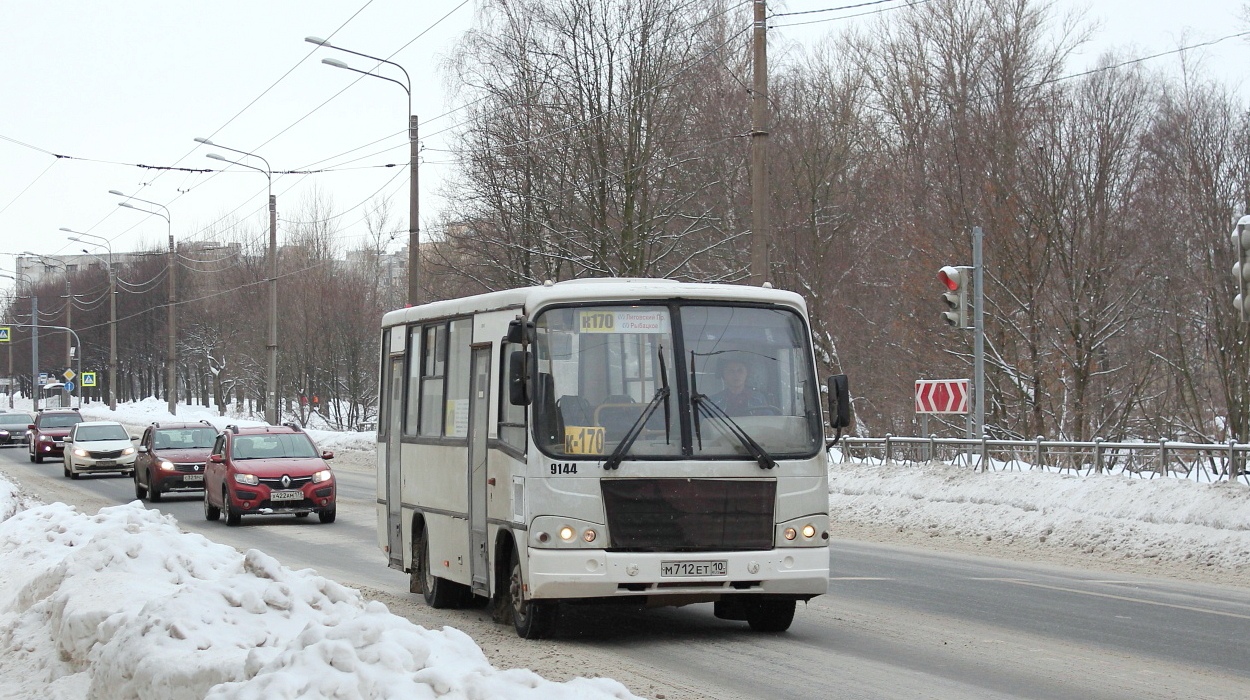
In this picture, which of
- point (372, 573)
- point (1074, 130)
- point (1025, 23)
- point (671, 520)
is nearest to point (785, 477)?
point (671, 520)

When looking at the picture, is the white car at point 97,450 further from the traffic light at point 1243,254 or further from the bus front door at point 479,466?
the traffic light at point 1243,254

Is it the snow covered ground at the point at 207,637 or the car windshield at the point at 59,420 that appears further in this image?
the car windshield at the point at 59,420

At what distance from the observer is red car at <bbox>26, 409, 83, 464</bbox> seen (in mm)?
49094

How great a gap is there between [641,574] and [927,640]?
2.13 meters

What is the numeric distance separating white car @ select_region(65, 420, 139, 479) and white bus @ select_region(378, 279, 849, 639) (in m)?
30.5

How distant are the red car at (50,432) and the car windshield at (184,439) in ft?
61.3

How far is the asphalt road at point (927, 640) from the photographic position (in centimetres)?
862

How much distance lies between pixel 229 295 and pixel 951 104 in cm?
6220

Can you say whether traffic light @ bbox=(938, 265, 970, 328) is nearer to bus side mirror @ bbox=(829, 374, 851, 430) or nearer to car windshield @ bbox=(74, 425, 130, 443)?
bus side mirror @ bbox=(829, 374, 851, 430)

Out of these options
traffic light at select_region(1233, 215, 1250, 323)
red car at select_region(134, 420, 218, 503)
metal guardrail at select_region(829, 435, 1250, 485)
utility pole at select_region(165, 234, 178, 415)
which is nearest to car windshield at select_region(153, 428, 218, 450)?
red car at select_region(134, 420, 218, 503)

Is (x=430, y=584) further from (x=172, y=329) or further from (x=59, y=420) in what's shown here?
(x=172, y=329)

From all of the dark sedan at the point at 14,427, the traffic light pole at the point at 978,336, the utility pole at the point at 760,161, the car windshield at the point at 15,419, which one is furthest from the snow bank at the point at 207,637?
the car windshield at the point at 15,419

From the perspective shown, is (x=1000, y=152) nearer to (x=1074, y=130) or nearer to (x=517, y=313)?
(x=1074, y=130)

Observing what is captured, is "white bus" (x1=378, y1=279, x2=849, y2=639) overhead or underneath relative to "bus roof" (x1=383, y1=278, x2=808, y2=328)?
underneath
